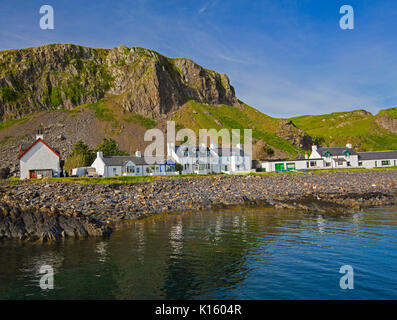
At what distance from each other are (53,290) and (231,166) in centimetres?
7217

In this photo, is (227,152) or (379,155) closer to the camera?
(227,152)

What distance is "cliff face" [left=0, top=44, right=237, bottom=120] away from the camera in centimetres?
15862

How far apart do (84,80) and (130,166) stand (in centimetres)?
12704

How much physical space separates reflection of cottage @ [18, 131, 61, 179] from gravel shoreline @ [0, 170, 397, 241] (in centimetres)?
1263

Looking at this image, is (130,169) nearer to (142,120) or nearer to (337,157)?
(337,157)

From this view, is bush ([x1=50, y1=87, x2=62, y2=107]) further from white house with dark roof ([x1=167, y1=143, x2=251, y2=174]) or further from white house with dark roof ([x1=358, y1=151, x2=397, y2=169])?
white house with dark roof ([x1=358, y1=151, x2=397, y2=169])

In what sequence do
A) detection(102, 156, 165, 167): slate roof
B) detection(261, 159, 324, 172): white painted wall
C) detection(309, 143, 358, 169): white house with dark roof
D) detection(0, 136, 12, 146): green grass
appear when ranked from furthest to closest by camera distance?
detection(0, 136, 12, 146): green grass, detection(309, 143, 358, 169): white house with dark roof, detection(261, 159, 324, 172): white painted wall, detection(102, 156, 165, 167): slate roof

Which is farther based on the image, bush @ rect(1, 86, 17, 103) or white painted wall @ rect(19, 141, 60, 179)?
bush @ rect(1, 86, 17, 103)

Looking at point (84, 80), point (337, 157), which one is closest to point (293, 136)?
point (337, 157)

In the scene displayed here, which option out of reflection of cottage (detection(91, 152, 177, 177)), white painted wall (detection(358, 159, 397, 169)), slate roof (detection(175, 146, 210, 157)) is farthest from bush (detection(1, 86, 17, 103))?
white painted wall (detection(358, 159, 397, 169))

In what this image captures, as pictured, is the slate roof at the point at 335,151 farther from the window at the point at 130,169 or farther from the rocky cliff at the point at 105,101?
the window at the point at 130,169

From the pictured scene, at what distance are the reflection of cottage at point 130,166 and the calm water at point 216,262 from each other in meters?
47.3

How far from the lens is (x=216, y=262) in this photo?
15.6 m

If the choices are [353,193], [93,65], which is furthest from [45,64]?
[353,193]
